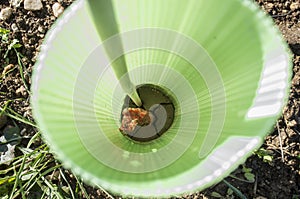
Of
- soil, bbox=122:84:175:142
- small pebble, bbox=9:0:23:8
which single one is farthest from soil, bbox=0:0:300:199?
soil, bbox=122:84:175:142

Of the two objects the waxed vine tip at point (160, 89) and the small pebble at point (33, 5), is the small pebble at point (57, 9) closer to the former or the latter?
the small pebble at point (33, 5)

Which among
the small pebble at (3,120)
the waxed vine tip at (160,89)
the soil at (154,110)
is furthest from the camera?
the small pebble at (3,120)

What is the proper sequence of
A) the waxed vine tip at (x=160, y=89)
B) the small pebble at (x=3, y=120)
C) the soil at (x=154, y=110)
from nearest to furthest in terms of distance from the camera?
the waxed vine tip at (x=160, y=89)
the soil at (x=154, y=110)
the small pebble at (x=3, y=120)

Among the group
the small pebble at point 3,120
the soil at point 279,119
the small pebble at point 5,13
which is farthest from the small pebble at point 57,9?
the small pebble at point 3,120

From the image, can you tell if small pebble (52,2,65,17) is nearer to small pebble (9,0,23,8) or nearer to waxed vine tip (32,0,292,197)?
small pebble (9,0,23,8)

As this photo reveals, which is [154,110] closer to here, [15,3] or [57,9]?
[57,9]

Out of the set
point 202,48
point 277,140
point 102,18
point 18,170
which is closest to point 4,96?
point 18,170
